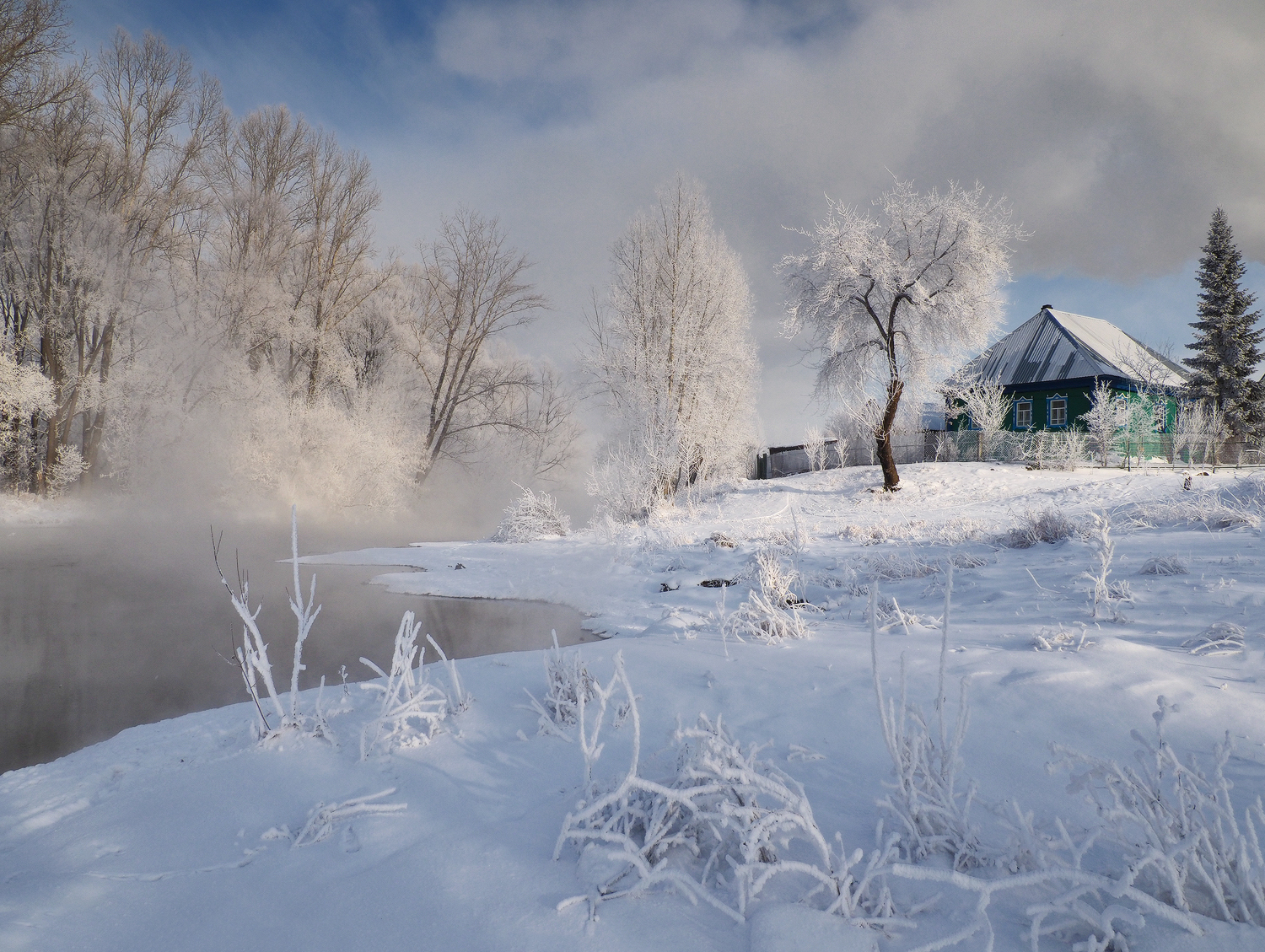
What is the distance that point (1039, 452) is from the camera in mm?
19125

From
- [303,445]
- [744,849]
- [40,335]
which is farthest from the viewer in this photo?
[303,445]

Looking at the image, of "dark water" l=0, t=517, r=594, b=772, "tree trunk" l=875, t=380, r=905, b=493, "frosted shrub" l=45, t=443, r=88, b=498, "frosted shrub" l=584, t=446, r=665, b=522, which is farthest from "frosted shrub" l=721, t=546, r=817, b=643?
"frosted shrub" l=45, t=443, r=88, b=498

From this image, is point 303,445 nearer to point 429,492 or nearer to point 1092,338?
point 429,492

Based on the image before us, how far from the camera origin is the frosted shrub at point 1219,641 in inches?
122

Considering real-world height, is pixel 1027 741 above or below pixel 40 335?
below

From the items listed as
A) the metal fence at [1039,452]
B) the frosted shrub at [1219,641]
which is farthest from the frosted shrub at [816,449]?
the frosted shrub at [1219,641]

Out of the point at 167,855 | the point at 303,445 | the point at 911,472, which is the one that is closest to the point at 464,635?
the point at 167,855

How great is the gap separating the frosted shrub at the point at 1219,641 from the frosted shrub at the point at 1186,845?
1.94m

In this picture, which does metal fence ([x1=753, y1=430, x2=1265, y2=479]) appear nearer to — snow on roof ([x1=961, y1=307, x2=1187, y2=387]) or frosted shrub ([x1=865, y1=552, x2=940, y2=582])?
snow on roof ([x1=961, y1=307, x2=1187, y2=387])

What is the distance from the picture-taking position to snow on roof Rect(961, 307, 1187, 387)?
83.5 ft

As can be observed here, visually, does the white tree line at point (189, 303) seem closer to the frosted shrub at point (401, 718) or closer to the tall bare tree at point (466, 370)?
the tall bare tree at point (466, 370)

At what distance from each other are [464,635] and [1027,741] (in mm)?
5014

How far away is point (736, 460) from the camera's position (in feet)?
65.0

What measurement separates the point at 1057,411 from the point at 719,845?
30998mm
